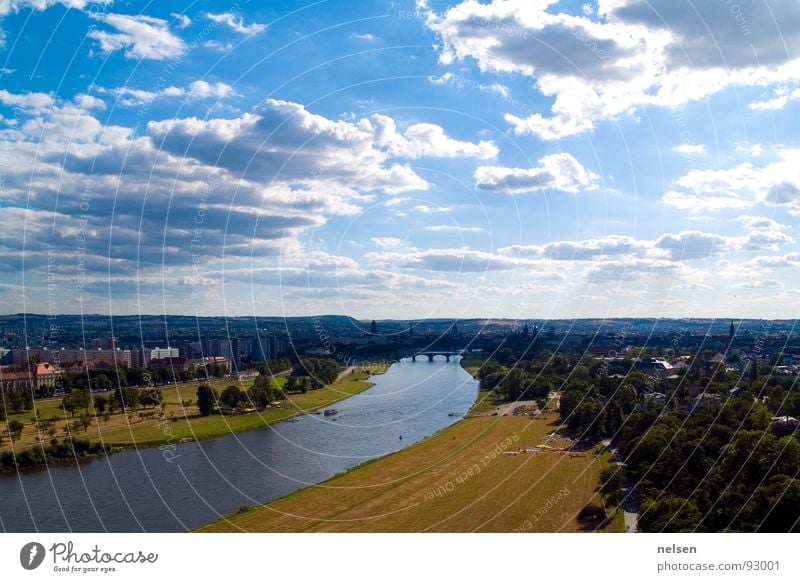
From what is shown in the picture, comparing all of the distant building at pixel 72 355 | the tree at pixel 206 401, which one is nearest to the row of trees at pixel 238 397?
the tree at pixel 206 401

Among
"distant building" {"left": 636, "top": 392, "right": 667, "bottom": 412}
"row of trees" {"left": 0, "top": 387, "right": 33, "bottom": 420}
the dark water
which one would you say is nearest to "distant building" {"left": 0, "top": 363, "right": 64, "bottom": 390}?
"row of trees" {"left": 0, "top": 387, "right": 33, "bottom": 420}

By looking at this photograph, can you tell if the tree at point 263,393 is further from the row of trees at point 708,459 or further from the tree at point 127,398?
the row of trees at point 708,459

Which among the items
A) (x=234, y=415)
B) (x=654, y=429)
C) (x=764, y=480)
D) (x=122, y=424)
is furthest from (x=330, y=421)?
(x=764, y=480)

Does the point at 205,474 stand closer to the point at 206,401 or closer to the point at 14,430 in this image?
the point at 14,430

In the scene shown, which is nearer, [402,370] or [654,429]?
[654,429]

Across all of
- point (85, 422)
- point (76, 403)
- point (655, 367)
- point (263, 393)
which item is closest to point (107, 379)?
point (76, 403)
